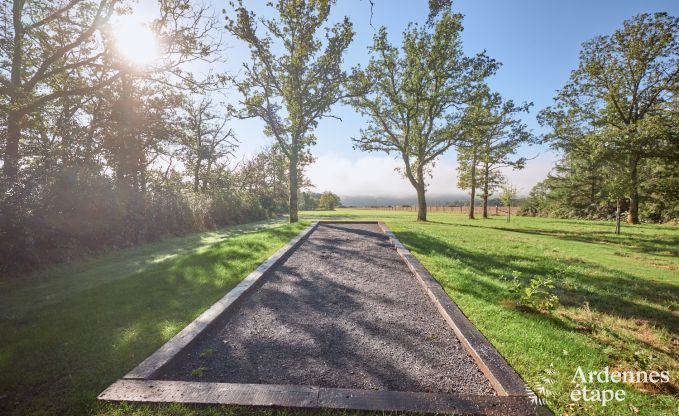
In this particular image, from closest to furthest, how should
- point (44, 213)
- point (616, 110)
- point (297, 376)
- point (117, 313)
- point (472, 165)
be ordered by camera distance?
point (297, 376) → point (117, 313) → point (44, 213) → point (616, 110) → point (472, 165)

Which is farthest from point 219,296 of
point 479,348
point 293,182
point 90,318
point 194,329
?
point 293,182

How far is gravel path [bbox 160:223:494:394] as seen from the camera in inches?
119

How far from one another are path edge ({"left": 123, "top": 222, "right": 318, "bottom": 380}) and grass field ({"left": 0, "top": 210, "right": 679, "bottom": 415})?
20 centimetres

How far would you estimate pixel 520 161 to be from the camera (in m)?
27.0

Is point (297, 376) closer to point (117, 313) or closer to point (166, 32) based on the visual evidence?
point (117, 313)

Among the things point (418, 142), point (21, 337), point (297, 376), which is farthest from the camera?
point (418, 142)

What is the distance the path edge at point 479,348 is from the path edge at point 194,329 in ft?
11.7

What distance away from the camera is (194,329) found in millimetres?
3951

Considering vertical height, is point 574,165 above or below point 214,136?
below

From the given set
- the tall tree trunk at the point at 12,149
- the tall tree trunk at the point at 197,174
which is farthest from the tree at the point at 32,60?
the tall tree trunk at the point at 197,174

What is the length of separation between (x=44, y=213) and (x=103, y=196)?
2.85 metres

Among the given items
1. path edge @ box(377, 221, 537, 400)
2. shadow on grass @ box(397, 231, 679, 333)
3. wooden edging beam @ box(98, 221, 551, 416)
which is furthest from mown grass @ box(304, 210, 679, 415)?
wooden edging beam @ box(98, 221, 551, 416)

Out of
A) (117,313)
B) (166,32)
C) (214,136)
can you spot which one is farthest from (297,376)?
(214,136)

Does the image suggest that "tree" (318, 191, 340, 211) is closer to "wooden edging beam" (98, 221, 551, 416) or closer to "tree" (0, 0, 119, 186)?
"tree" (0, 0, 119, 186)
